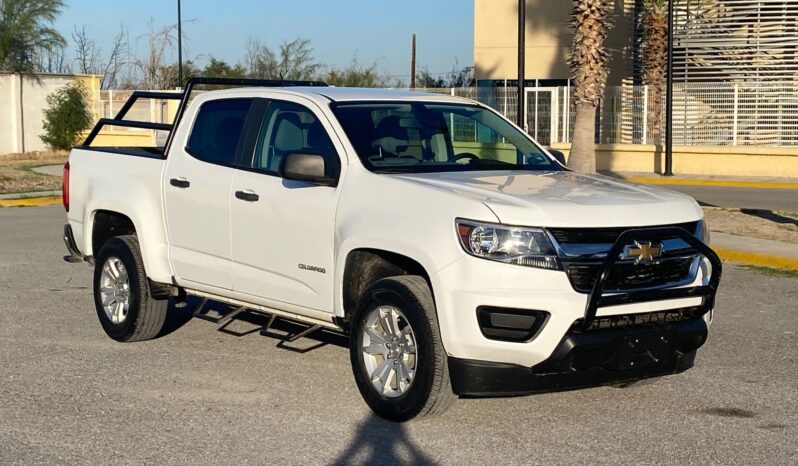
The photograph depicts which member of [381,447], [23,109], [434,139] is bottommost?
[381,447]

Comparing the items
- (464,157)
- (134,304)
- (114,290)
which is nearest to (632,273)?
(464,157)

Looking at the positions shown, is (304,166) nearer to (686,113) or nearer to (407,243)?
(407,243)

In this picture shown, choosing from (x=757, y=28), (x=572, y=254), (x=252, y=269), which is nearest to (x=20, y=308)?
(x=252, y=269)

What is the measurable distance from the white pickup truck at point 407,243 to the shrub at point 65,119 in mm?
34444

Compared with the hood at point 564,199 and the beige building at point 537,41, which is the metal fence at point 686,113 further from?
the hood at point 564,199

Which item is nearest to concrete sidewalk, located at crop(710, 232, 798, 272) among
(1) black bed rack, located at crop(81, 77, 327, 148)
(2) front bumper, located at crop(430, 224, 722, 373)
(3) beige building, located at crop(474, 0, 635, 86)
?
(1) black bed rack, located at crop(81, 77, 327, 148)

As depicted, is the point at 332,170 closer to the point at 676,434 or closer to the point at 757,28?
the point at 676,434

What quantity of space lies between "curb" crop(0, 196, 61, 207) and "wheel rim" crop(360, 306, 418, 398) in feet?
52.4

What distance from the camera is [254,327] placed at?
29.6ft

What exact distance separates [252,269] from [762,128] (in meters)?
25.0

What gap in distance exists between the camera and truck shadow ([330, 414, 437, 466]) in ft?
18.3

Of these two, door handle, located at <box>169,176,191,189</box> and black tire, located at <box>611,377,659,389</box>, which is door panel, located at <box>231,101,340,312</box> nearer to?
door handle, located at <box>169,176,191,189</box>

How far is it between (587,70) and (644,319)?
1878 centimetres

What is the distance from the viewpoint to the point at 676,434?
6.09 meters
